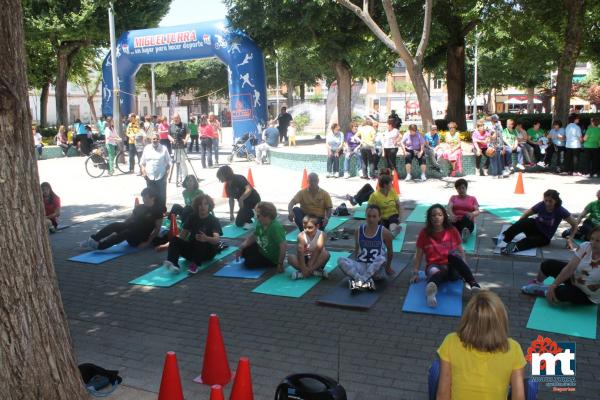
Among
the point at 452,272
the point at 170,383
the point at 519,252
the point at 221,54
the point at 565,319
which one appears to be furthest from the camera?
the point at 221,54

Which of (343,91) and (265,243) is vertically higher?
(343,91)

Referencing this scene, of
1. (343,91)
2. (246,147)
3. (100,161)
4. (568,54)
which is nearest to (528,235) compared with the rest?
(568,54)

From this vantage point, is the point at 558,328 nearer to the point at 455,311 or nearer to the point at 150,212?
the point at 455,311

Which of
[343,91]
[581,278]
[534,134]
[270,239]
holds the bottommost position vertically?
[581,278]

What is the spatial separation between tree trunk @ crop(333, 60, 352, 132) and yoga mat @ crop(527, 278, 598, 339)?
17.8 meters

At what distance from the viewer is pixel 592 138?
49.5 feet

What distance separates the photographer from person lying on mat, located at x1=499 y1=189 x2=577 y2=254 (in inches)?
331

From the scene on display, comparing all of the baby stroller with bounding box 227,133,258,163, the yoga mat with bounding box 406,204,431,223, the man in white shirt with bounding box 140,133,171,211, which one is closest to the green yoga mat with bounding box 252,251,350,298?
the yoga mat with bounding box 406,204,431,223

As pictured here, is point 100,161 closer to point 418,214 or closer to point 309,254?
point 418,214

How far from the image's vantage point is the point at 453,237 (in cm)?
703

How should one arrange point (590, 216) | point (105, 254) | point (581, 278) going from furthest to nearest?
point (105, 254) → point (590, 216) → point (581, 278)

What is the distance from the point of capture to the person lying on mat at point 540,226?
8406 millimetres

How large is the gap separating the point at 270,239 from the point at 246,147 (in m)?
14.3

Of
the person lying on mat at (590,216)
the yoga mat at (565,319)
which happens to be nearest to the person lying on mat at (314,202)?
the person lying on mat at (590,216)
